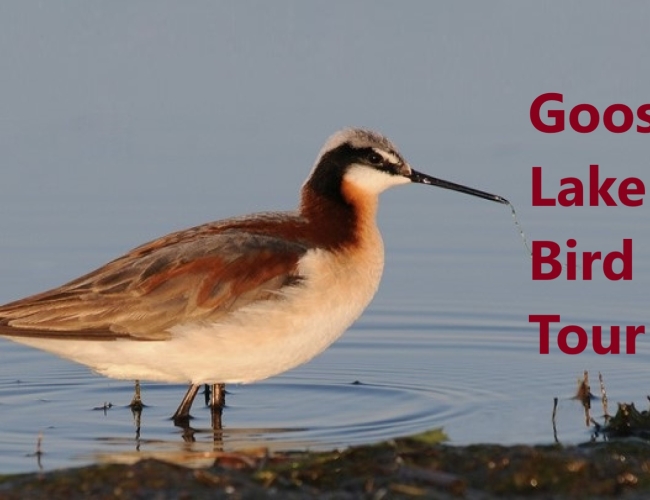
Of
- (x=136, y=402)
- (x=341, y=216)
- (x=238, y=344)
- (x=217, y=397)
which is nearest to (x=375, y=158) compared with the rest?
(x=341, y=216)

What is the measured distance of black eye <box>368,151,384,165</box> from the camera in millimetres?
13625

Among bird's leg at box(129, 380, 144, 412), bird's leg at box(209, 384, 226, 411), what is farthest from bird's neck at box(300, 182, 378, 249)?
bird's leg at box(129, 380, 144, 412)

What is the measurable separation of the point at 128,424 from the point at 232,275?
4.43 ft

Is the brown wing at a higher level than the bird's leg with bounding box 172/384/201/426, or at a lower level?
higher

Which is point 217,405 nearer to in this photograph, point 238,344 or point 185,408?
point 185,408

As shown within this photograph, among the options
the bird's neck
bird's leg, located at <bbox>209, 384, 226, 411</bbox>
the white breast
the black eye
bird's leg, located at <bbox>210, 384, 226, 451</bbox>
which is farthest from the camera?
the black eye

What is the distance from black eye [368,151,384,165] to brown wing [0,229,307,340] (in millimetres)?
1187

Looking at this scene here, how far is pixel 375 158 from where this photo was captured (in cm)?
1365

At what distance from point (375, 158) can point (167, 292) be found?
2103mm

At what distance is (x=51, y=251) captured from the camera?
56.4ft

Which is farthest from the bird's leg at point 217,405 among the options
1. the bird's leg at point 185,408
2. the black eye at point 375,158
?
the black eye at point 375,158

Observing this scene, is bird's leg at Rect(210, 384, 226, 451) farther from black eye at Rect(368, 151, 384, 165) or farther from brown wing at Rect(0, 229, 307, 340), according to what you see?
black eye at Rect(368, 151, 384, 165)

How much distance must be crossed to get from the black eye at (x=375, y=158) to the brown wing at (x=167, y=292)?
119 cm

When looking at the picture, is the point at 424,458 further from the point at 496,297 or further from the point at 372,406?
the point at 496,297
